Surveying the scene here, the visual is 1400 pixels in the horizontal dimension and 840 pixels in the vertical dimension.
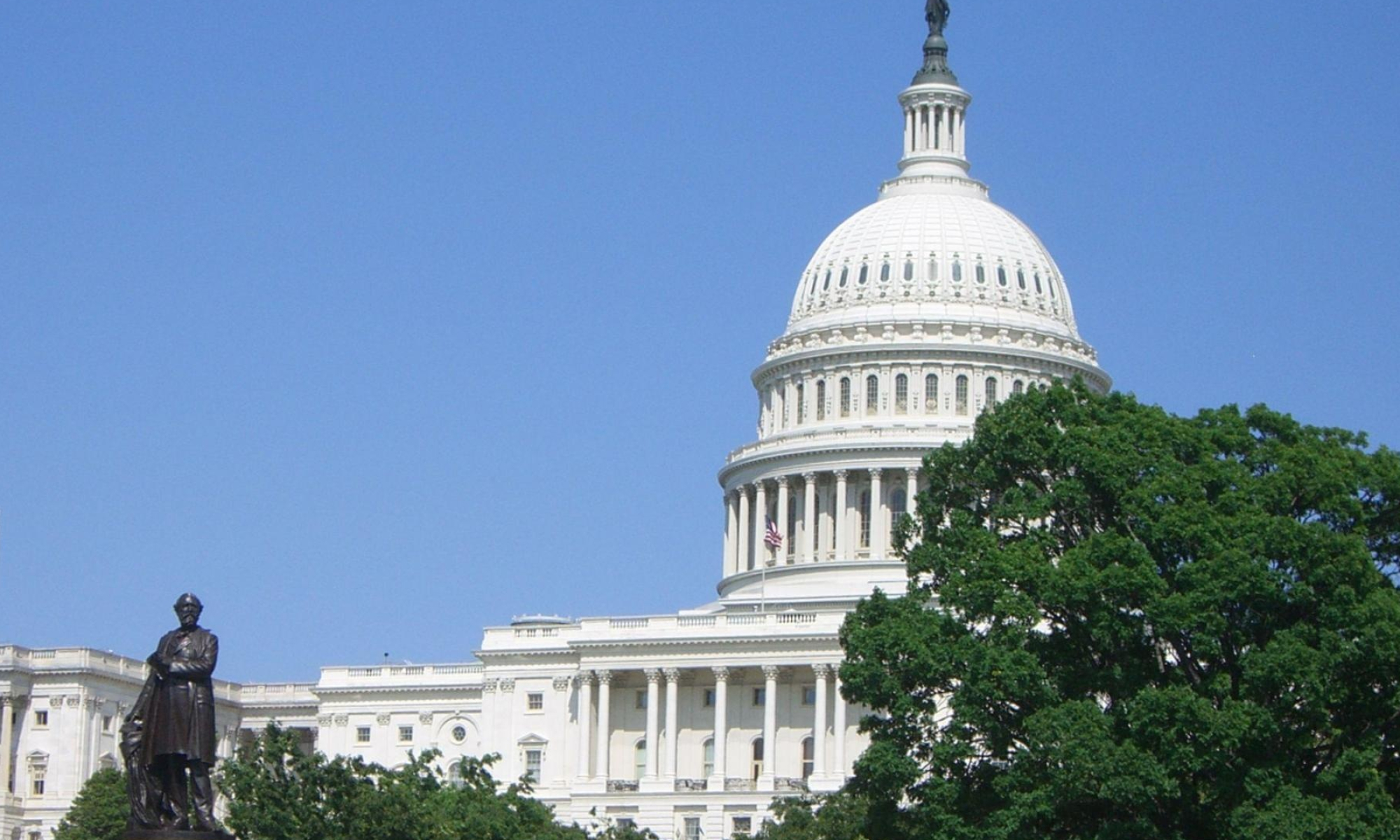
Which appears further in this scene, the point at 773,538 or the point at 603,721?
the point at 773,538

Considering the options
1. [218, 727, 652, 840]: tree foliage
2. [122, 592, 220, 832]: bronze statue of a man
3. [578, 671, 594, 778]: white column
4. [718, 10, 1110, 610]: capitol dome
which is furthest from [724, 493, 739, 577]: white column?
[122, 592, 220, 832]: bronze statue of a man

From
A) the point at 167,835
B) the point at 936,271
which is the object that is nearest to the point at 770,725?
the point at 936,271

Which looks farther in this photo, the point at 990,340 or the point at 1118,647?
the point at 990,340

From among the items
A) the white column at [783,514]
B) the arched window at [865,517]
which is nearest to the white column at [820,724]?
the arched window at [865,517]

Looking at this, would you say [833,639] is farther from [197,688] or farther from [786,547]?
[197,688]

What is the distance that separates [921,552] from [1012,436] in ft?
12.4

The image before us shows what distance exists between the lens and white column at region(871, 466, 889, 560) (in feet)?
524

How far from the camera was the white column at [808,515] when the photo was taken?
6393 inches

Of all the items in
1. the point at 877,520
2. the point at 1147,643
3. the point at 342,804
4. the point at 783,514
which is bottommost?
the point at 342,804

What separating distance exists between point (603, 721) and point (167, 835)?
344ft

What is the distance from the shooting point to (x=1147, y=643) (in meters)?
74.6

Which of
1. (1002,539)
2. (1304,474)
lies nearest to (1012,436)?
(1002,539)

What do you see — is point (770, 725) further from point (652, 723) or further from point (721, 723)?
point (652, 723)

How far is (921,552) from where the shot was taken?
79062 millimetres
